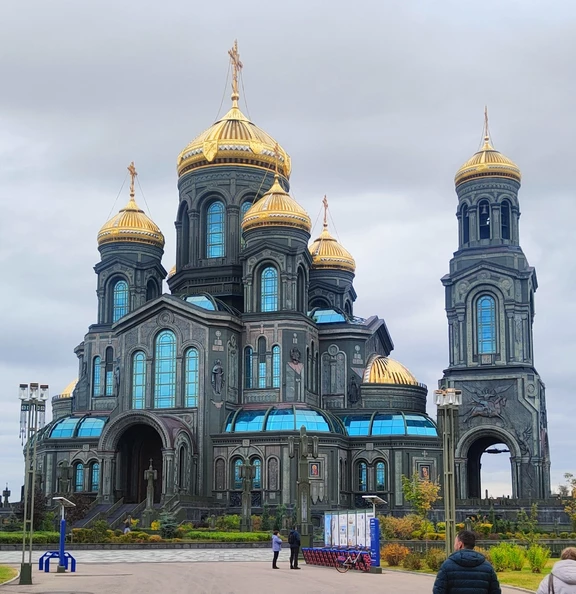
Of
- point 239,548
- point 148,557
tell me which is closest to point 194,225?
point 239,548

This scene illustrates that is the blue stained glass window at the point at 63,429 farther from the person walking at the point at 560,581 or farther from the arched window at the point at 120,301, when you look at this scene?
the person walking at the point at 560,581

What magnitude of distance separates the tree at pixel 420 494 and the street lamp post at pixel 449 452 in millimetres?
26705

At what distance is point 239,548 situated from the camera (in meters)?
51.2

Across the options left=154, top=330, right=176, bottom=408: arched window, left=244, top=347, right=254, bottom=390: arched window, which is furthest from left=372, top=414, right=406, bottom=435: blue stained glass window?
left=154, top=330, right=176, bottom=408: arched window

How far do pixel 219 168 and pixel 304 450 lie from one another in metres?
33.7

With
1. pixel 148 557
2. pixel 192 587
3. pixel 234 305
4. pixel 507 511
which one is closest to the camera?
pixel 192 587

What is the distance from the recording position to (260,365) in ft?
232

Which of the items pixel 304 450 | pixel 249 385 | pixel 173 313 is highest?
pixel 173 313

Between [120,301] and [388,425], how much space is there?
70.8ft

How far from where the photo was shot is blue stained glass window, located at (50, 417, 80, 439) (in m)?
72.6

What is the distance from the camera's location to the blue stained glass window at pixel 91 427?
7206 cm

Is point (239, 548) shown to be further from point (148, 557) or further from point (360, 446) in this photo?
point (360, 446)

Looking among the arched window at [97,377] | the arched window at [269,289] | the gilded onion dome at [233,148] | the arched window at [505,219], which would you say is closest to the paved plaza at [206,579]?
the arched window at [269,289]

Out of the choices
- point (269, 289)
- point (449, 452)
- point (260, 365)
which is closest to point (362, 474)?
point (260, 365)
